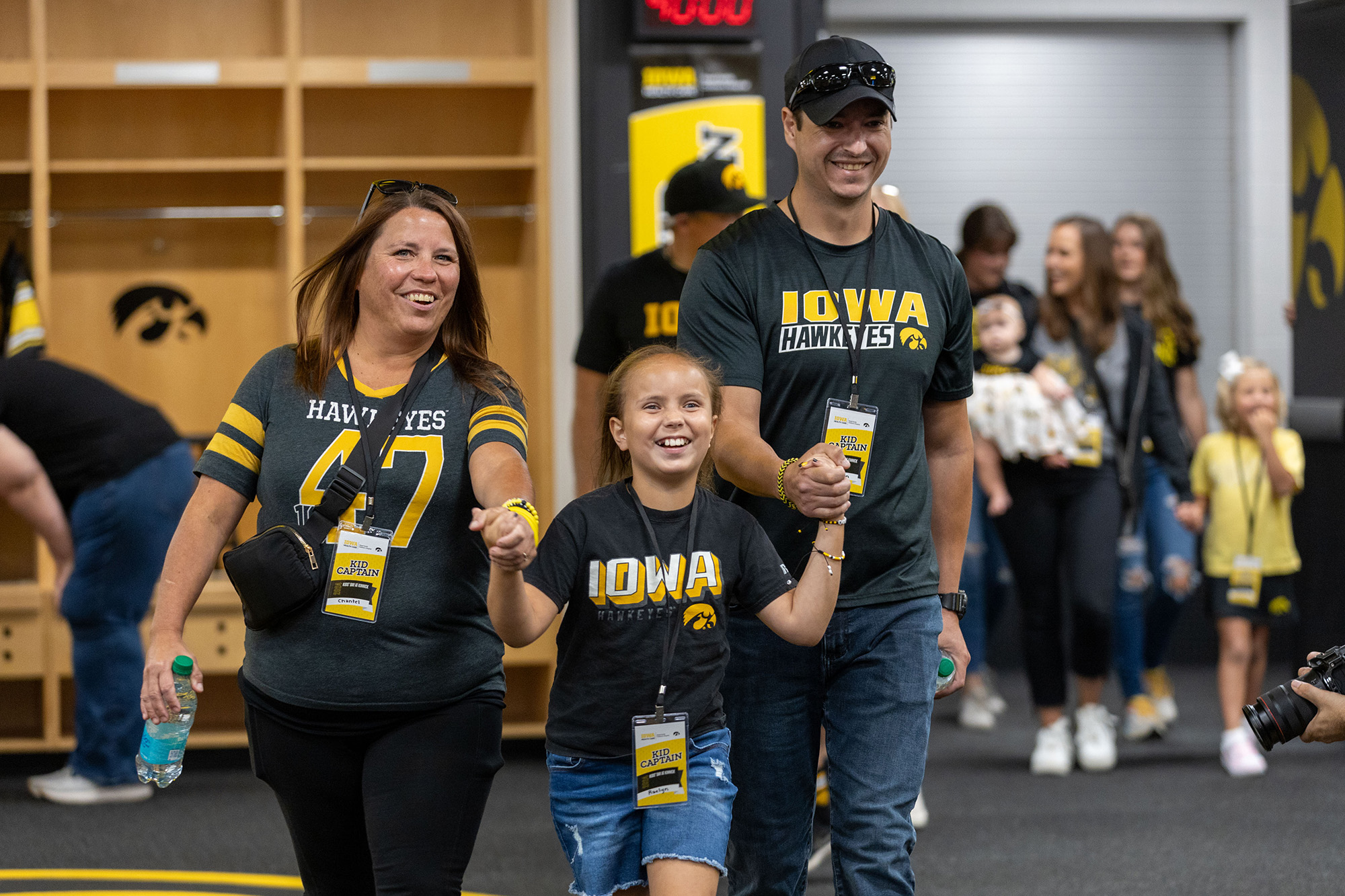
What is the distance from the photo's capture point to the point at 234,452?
2.22 m

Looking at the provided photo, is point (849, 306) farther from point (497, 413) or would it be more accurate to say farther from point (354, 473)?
point (354, 473)

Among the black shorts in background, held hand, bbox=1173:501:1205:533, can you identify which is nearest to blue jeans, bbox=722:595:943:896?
held hand, bbox=1173:501:1205:533

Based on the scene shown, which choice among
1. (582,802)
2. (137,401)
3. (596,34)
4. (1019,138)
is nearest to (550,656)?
(137,401)

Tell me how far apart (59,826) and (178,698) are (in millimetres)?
2437

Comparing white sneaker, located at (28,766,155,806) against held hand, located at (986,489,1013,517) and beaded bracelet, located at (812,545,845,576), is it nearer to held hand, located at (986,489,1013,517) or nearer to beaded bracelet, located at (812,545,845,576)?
held hand, located at (986,489,1013,517)

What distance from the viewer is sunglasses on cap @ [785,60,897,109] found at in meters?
2.30

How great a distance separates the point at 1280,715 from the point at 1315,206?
4804mm

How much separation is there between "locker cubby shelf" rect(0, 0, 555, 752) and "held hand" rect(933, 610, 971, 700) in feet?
8.84

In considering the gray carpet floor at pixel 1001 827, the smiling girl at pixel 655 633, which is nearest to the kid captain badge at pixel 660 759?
the smiling girl at pixel 655 633

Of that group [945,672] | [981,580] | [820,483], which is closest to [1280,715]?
[945,672]

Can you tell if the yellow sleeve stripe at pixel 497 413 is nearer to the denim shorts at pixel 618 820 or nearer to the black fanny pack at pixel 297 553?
the black fanny pack at pixel 297 553

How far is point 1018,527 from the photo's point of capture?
16.0 feet

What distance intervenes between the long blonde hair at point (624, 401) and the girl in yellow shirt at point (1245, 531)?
117 inches

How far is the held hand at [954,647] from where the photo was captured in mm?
2508
